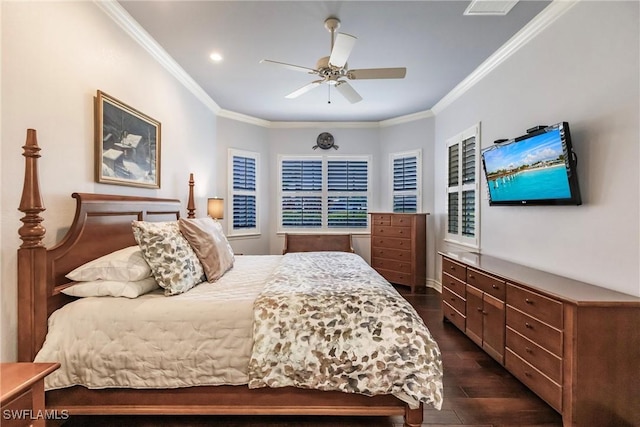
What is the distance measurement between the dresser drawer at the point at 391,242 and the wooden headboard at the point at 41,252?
12.4 ft

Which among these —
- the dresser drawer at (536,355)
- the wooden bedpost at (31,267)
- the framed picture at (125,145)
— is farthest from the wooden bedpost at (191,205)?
the dresser drawer at (536,355)

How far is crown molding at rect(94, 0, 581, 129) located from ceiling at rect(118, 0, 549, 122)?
0.06 metres

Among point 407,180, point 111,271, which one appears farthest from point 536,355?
point 407,180

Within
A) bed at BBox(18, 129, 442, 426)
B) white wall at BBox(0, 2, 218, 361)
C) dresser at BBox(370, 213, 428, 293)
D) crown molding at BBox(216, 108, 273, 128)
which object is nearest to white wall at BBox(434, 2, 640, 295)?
bed at BBox(18, 129, 442, 426)

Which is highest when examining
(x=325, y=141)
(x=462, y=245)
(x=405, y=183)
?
(x=325, y=141)

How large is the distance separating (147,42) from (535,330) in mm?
3845

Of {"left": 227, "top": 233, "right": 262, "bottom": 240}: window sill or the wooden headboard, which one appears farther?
{"left": 227, "top": 233, "right": 262, "bottom": 240}: window sill

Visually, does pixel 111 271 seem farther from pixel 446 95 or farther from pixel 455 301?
pixel 446 95

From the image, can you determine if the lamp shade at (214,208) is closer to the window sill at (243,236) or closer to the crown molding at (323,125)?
the window sill at (243,236)

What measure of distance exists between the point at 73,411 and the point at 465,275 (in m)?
3.07

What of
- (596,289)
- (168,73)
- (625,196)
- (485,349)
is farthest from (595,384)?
(168,73)

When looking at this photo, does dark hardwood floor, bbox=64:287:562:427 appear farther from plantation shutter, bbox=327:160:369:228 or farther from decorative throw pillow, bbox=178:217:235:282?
plantation shutter, bbox=327:160:369:228

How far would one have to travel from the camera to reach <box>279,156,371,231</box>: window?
18.0 ft

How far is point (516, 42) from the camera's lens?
2.75 meters
